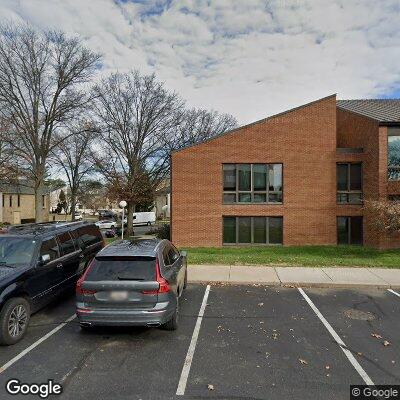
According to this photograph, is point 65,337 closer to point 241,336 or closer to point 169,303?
point 169,303

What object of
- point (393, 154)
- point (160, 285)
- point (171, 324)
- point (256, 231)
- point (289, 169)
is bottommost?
point (171, 324)

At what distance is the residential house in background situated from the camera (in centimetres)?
4731

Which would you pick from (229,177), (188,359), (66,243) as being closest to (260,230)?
(229,177)

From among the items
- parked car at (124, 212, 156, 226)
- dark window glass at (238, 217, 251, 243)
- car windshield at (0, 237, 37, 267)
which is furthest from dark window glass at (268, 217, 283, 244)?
parked car at (124, 212, 156, 226)

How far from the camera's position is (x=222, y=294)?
8227 mm

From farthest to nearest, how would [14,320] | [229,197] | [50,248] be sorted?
[229,197] → [50,248] → [14,320]

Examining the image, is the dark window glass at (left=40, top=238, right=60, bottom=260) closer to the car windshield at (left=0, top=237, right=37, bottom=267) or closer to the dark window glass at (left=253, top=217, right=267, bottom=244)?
the car windshield at (left=0, top=237, right=37, bottom=267)

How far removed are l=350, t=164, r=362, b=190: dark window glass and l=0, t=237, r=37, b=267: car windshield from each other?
54.9 ft

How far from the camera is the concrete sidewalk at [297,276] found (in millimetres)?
9039

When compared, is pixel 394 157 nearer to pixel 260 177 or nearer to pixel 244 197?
pixel 260 177

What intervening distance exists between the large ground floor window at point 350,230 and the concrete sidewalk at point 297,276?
788cm

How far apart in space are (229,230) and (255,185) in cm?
292

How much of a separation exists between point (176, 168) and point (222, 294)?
36.7 feet

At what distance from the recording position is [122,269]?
18.2ft
